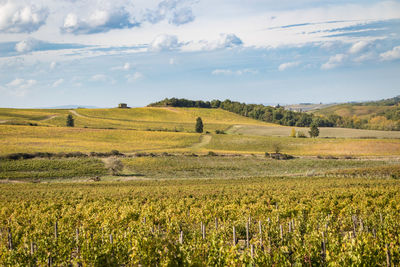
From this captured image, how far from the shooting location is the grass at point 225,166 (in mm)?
64750

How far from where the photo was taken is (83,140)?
89.6 meters

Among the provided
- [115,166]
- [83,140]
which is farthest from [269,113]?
[115,166]

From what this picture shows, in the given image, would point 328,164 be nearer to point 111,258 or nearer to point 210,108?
point 111,258

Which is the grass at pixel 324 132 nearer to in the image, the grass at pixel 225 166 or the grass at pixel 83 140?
the grass at pixel 83 140

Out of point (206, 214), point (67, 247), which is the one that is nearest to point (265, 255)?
point (67, 247)

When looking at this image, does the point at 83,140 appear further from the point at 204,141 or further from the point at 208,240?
the point at 208,240

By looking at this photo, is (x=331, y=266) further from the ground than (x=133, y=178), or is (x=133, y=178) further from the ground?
(x=331, y=266)

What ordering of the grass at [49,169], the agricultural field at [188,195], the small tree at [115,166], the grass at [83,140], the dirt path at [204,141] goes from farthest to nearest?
the dirt path at [204,141] → the grass at [83,140] → the small tree at [115,166] → the grass at [49,169] → the agricultural field at [188,195]

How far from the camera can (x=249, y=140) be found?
3883 inches

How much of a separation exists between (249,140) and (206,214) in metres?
75.4

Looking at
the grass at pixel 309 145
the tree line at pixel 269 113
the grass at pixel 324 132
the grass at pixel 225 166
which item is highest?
the tree line at pixel 269 113

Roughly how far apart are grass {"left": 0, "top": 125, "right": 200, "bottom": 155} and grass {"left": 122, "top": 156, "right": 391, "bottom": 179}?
1389 centimetres

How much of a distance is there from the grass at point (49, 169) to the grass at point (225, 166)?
21.4 ft

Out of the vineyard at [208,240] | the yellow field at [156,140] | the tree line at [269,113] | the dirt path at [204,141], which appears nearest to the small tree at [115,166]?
the yellow field at [156,140]
